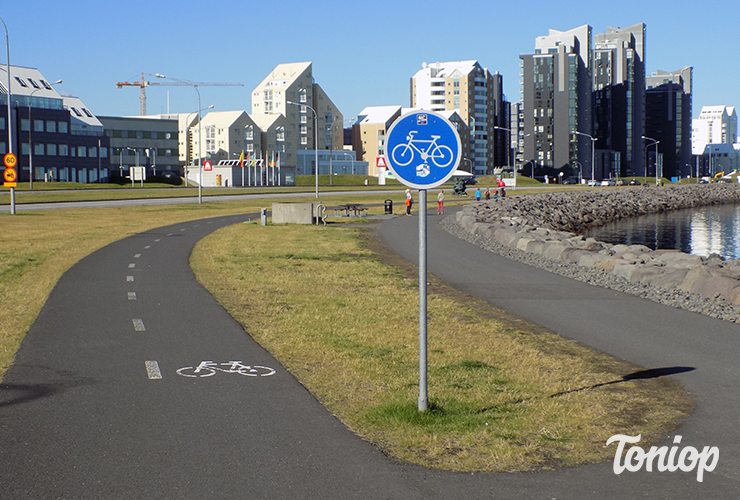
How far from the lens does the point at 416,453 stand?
19.6ft

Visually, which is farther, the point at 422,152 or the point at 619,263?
the point at 619,263

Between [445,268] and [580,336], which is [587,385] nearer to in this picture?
[580,336]

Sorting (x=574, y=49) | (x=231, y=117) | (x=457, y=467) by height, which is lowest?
(x=457, y=467)

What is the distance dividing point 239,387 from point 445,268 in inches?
478

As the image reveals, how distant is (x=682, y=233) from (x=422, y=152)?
45.5 m

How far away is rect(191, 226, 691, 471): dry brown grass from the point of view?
6.25 m

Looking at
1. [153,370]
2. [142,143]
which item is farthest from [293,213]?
[142,143]

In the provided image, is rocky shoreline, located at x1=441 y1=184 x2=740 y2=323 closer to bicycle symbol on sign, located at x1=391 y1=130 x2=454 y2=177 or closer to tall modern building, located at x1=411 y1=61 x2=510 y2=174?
bicycle symbol on sign, located at x1=391 y1=130 x2=454 y2=177

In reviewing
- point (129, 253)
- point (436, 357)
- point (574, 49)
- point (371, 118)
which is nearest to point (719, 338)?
point (436, 357)

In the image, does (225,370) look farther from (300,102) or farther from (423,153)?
(300,102)

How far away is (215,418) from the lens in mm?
6848

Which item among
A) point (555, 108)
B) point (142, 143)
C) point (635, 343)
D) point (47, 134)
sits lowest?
point (635, 343)

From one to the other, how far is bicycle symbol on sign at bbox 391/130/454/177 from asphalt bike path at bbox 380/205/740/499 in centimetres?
250

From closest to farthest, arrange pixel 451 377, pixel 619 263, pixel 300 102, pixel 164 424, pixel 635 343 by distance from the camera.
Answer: pixel 164 424
pixel 451 377
pixel 635 343
pixel 619 263
pixel 300 102
